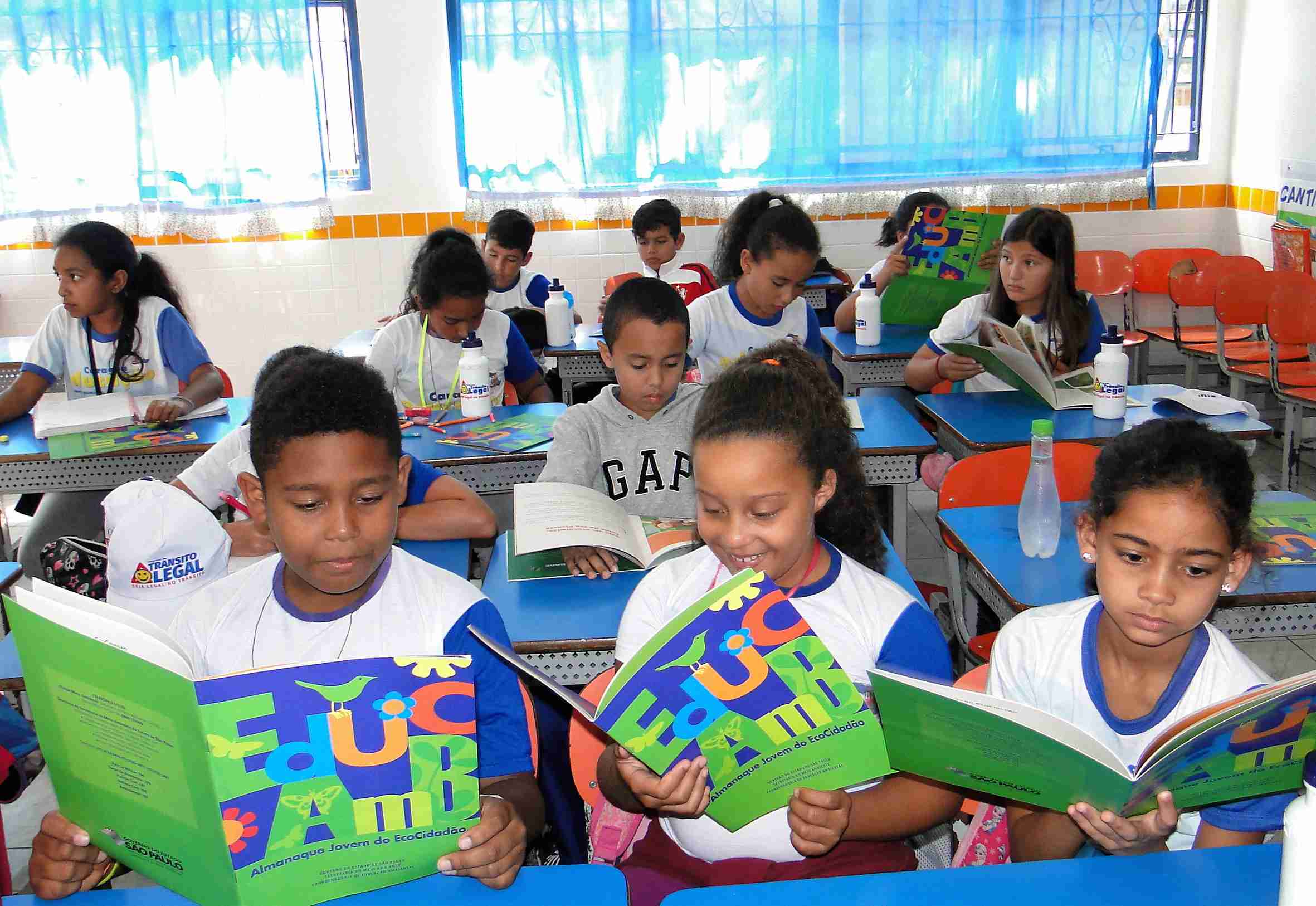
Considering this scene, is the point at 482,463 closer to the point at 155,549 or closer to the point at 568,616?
the point at 568,616

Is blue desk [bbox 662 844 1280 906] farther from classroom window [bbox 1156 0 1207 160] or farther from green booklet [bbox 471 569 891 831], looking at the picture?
classroom window [bbox 1156 0 1207 160]

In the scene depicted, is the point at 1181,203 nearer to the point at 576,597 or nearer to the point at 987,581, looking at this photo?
the point at 987,581

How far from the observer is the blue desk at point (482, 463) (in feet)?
9.02

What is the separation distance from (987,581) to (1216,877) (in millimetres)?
993

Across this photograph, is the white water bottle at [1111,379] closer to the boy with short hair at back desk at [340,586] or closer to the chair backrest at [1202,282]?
the boy with short hair at back desk at [340,586]

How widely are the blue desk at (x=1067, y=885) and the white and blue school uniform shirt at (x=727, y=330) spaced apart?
8.21ft

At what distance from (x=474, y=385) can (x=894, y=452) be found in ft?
3.76

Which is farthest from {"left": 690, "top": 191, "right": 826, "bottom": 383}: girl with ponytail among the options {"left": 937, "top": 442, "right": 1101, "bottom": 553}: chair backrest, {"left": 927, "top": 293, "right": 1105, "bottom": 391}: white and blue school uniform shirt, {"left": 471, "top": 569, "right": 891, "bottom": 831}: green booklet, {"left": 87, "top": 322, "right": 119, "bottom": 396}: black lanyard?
{"left": 471, "top": 569, "right": 891, "bottom": 831}: green booklet

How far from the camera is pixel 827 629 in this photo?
1459mm

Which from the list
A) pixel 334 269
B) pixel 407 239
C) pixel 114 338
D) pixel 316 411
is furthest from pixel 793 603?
pixel 334 269

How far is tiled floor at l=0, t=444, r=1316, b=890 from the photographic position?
244 cm

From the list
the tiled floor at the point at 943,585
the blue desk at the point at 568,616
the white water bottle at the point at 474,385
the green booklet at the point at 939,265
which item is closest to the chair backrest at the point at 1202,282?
the tiled floor at the point at 943,585

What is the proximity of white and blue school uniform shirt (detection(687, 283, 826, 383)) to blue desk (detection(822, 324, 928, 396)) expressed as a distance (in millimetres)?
338

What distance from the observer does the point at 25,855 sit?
91.9 inches
